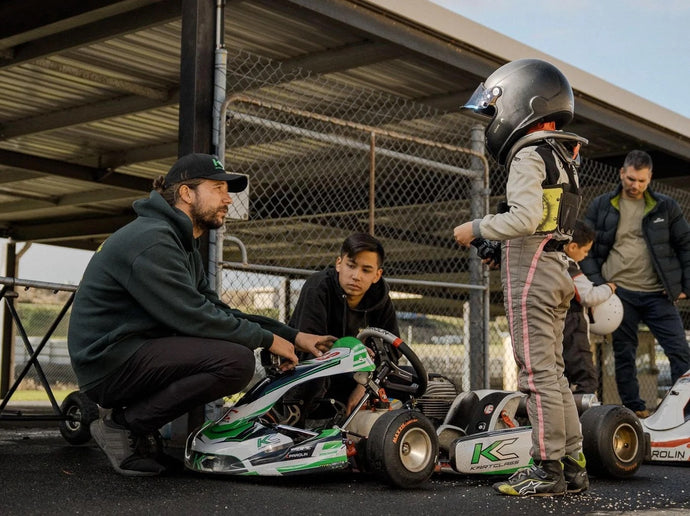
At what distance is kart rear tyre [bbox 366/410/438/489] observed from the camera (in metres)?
3.82

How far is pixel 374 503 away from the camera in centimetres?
350

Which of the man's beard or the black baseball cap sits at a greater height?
the black baseball cap

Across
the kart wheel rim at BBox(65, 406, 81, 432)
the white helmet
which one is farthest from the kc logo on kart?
the kart wheel rim at BBox(65, 406, 81, 432)

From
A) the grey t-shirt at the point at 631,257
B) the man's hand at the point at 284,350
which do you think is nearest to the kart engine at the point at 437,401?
the man's hand at the point at 284,350

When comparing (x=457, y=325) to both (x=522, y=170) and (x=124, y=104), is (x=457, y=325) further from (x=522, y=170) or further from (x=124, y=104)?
(x=522, y=170)

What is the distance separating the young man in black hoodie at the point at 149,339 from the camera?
387cm

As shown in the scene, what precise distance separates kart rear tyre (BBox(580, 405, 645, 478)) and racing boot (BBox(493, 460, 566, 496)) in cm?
57

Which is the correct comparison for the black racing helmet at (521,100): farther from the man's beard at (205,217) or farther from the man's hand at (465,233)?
the man's beard at (205,217)

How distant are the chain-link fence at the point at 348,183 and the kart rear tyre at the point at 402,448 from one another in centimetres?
181

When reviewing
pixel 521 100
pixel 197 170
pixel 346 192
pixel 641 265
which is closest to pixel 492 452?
pixel 521 100

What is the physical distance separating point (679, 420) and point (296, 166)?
6.91 meters

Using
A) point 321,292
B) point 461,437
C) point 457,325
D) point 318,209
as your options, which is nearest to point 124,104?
point 318,209

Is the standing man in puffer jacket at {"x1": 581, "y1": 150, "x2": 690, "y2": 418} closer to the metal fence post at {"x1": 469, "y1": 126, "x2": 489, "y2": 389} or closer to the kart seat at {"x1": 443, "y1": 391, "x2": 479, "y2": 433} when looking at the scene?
the metal fence post at {"x1": 469, "y1": 126, "x2": 489, "y2": 389}

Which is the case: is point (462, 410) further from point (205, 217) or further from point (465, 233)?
point (205, 217)
